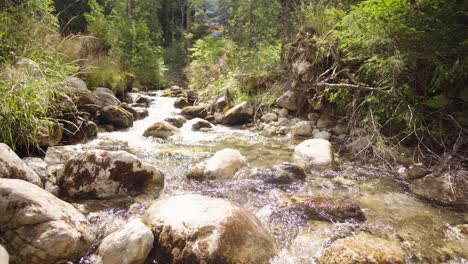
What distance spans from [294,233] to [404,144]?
2801mm

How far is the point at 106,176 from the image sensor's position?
316cm

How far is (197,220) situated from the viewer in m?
2.22

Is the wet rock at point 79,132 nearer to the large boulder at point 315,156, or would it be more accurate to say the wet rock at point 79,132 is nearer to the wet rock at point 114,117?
the wet rock at point 114,117

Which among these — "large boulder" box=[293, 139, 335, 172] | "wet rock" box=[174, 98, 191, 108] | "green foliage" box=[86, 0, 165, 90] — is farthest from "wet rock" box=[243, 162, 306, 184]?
"green foliage" box=[86, 0, 165, 90]

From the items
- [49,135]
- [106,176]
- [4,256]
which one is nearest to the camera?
[4,256]

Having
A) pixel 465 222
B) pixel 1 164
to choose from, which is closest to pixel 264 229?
pixel 465 222

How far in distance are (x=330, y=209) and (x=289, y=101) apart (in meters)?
4.05

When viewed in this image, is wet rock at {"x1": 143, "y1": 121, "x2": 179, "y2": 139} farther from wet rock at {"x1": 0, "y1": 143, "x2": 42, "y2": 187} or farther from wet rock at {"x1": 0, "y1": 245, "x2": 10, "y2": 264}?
wet rock at {"x1": 0, "y1": 245, "x2": 10, "y2": 264}

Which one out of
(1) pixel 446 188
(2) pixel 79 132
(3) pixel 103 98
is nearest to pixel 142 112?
(3) pixel 103 98

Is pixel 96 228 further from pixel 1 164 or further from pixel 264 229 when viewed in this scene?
pixel 264 229

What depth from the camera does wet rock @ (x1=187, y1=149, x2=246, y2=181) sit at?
3684 millimetres

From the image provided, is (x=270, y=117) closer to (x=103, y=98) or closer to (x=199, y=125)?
(x=199, y=125)

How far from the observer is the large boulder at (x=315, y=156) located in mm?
4098

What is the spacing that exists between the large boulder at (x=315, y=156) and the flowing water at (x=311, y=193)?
0.18 metres
